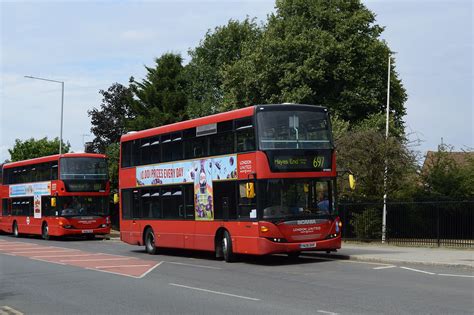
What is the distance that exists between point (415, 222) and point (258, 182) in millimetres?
10109

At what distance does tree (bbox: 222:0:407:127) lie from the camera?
40.0 meters

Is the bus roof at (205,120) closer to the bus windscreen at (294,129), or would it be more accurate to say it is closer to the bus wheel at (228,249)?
the bus windscreen at (294,129)

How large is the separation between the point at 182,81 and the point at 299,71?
23805mm

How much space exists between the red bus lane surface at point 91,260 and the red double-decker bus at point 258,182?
2.10 m

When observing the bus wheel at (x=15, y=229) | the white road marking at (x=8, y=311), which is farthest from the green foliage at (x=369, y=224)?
the bus wheel at (x=15, y=229)

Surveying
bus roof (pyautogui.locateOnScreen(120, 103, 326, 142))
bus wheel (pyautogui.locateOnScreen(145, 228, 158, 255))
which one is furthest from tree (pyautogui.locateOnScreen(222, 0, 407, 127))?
bus wheel (pyautogui.locateOnScreen(145, 228, 158, 255))

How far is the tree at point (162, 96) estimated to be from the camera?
2334 inches

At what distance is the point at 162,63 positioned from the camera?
62.4 metres

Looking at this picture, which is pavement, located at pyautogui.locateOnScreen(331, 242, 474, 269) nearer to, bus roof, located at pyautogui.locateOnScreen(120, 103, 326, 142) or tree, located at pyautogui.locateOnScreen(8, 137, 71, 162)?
bus roof, located at pyautogui.locateOnScreen(120, 103, 326, 142)

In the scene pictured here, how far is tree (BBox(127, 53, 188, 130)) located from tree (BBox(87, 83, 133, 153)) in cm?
169

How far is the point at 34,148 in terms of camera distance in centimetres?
7694

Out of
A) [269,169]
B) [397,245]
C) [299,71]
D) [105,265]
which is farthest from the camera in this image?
[299,71]

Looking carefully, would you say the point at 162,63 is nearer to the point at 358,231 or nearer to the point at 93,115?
the point at 93,115

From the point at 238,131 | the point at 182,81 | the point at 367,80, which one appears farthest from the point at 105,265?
the point at 182,81
